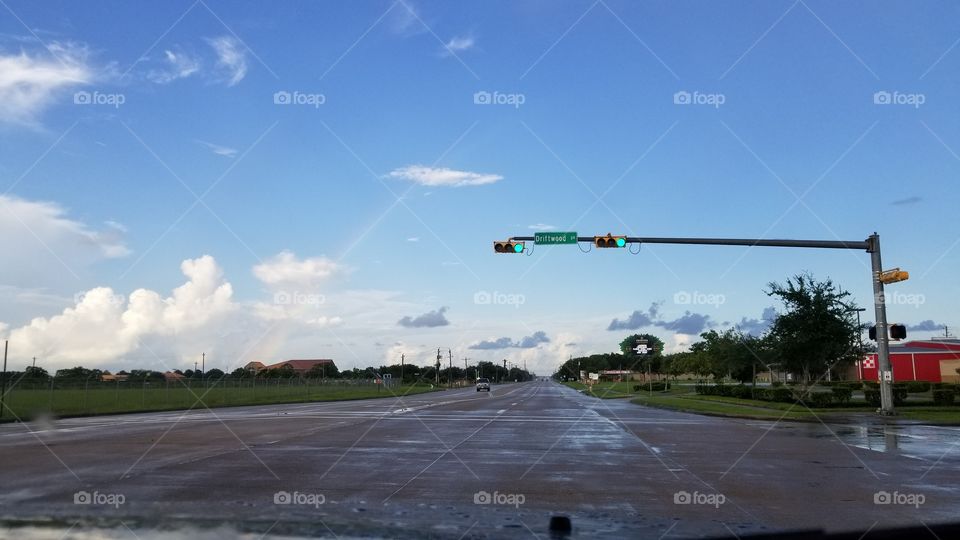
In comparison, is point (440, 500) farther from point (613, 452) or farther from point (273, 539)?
point (613, 452)

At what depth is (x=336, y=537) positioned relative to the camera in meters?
7.06

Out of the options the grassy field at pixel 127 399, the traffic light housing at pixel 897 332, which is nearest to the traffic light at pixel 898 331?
the traffic light housing at pixel 897 332

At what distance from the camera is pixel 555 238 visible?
25.2 m

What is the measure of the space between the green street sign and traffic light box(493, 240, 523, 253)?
772 millimetres

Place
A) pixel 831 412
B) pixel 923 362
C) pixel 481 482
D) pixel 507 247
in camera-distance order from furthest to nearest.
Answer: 1. pixel 923 362
2. pixel 831 412
3. pixel 507 247
4. pixel 481 482

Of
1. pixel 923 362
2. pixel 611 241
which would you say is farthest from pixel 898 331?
pixel 923 362

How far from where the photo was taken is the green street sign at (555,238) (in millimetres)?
25188

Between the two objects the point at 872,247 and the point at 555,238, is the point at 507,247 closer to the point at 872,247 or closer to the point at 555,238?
the point at 555,238

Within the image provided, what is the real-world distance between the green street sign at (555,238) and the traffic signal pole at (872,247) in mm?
157

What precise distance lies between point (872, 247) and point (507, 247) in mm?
13898

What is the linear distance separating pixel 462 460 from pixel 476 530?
20.3 feet

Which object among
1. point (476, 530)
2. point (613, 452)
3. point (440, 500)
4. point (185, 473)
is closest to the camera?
point (476, 530)

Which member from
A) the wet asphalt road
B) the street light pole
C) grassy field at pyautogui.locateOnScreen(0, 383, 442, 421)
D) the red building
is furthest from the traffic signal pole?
the red building

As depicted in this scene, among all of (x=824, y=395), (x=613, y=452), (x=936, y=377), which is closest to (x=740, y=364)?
(x=824, y=395)
